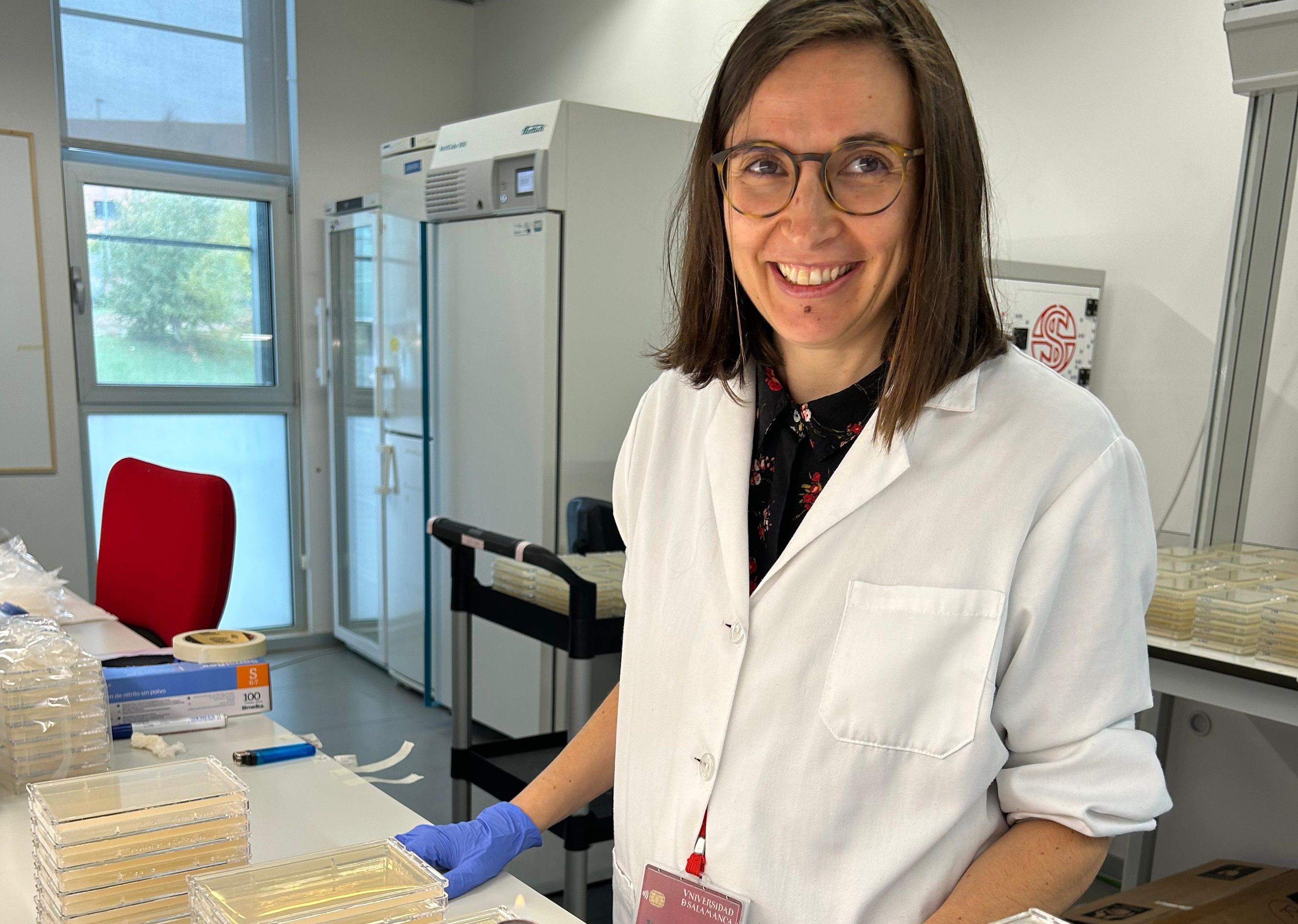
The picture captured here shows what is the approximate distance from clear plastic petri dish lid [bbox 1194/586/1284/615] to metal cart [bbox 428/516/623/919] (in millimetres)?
1150

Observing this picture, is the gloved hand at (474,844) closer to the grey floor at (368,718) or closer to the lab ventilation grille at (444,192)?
the grey floor at (368,718)

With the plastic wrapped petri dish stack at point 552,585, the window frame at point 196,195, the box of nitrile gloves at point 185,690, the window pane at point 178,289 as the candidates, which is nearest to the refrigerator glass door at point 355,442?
the window frame at point 196,195

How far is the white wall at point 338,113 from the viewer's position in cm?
459

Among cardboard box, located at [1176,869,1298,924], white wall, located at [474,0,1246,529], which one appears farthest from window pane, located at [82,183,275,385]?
cardboard box, located at [1176,869,1298,924]

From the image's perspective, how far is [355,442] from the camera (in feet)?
14.9

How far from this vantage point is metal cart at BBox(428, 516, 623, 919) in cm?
194

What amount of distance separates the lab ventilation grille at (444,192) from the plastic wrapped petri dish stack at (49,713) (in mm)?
2437

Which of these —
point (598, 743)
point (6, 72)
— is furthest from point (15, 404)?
point (598, 743)

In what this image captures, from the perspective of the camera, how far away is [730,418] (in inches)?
43.1

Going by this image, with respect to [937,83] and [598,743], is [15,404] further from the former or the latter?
[937,83]

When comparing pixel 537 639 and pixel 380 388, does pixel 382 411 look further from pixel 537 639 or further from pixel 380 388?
pixel 537 639

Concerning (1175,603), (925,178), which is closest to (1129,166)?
(1175,603)

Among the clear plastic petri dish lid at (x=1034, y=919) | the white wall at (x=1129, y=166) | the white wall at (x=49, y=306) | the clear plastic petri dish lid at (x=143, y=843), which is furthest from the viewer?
the white wall at (x=49, y=306)

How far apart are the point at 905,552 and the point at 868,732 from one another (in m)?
0.17
